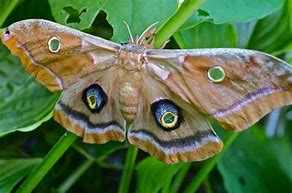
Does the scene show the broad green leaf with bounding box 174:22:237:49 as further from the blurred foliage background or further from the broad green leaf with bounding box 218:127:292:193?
the broad green leaf with bounding box 218:127:292:193

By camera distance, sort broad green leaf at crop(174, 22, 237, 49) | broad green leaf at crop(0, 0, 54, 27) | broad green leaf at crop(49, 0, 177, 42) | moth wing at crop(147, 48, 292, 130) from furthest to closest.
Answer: broad green leaf at crop(0, 0, 54, 27), broad green leaf at crop(174, 22, 237, 49), broad green leaf at crop(49, 0, 177, 42), moth wing at crop(147, 48, 292, 130)

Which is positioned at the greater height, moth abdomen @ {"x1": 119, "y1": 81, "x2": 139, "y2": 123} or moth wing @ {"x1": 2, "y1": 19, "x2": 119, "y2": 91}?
moth wing @ {"x1": 2, "y1": 19, "x2": 119, "y2": 91}

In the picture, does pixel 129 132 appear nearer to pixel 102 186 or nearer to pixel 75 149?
pixel 75 149

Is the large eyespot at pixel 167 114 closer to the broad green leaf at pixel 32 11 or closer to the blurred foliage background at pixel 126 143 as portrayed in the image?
the blurred foliage background at pixel 126 143

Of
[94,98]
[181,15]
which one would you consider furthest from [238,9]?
[94,98]

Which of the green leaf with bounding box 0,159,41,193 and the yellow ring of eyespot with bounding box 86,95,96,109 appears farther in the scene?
the green leaf with bounding box 0,159,41,193

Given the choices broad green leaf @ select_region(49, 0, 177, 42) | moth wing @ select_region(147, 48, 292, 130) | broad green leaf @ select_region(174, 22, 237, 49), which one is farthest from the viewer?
broad green leaf @ select_region(174, 22, 237, 49)

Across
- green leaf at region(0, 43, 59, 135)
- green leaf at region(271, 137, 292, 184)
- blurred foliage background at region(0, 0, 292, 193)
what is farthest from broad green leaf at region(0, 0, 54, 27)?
green leaf at region(271, 137, 292, 184)
